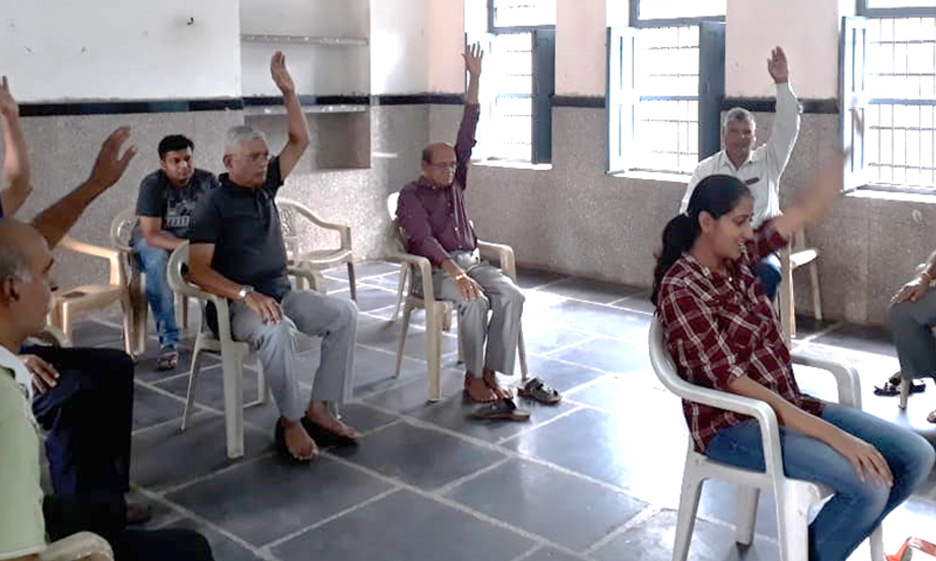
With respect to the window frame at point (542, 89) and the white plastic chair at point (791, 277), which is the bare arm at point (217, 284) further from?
the window frame at point (542, 89)

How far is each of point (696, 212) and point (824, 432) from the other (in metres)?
0.65

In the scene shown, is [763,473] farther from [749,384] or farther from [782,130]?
[782,130]

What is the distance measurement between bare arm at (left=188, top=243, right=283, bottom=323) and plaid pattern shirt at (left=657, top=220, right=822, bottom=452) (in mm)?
1671

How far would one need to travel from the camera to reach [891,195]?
5.73 meters

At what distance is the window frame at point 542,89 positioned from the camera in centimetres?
720

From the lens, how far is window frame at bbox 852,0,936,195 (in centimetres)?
562

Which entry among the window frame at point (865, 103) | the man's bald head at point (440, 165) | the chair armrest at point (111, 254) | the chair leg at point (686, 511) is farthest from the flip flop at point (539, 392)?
the window frame at point (865, 103)

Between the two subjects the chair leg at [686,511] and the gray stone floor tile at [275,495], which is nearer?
the chair leg at [686,511]

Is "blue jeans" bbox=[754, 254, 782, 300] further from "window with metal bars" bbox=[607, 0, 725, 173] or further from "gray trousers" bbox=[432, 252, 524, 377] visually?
"window with metal bars" bbox=[607, 0, 725, 173]

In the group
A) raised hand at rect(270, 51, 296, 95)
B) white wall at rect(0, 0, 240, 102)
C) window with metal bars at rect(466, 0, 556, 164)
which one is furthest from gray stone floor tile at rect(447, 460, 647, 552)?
window with metal bars at rect(466, 0, 556, 164)

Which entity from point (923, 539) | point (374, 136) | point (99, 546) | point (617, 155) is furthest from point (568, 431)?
point (374, 136)

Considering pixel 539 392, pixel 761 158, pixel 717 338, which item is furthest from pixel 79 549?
pixel 761 158

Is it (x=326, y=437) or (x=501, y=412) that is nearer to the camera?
(x=326, y=437)

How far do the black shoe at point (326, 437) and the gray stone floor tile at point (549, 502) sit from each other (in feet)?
1.98
